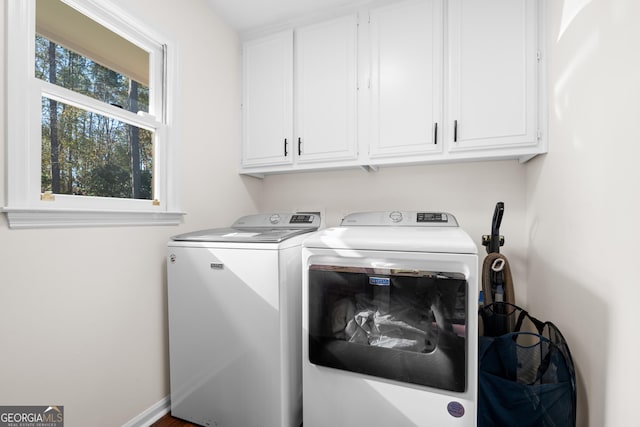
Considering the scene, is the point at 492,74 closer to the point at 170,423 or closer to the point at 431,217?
the point at 431,217

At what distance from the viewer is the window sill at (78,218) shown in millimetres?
1022

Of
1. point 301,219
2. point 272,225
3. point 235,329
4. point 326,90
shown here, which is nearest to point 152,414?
point 235,329

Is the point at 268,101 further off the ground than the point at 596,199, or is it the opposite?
the point at 268,101

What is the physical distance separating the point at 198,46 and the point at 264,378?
6.70ft

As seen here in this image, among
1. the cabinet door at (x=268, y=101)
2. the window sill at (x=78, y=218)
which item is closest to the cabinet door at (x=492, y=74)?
the cabinet door at (x=268, y=101)

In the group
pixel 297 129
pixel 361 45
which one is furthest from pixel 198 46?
pixel 361 45

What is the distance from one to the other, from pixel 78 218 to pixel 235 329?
2.84ft

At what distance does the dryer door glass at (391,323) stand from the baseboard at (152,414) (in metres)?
0.99

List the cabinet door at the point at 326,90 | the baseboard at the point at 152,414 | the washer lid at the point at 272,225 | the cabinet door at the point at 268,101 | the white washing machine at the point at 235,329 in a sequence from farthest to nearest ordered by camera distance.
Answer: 1. the cabinet door at the point at 268,101
2. the cabinet door at the point at 326,90
3. the washer lid at the point at 272,225
4. the baseboard at the point at 152,414
5. the white washing machine at the point at 235,329

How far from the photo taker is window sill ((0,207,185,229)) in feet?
3.35

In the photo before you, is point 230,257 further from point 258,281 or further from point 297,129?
point 297,129

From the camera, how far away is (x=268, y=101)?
2.09 meters

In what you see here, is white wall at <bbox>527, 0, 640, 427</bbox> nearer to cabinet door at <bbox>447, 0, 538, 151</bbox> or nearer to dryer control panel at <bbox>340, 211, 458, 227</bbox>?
cabinet door at <bbox>447, 0, 538, 151</bbox>

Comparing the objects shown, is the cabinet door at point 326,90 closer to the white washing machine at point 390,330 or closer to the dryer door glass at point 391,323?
the white washing machine at point 390,330
